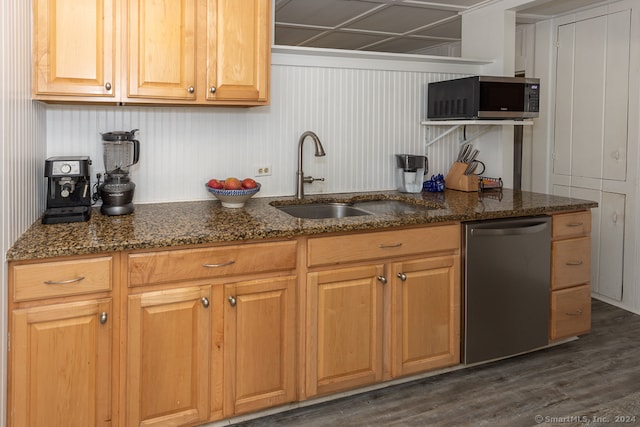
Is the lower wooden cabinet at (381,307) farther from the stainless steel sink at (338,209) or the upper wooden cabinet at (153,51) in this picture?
the upper wooden cabinet at (153,51)

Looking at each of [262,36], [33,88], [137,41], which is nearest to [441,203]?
[262,36]

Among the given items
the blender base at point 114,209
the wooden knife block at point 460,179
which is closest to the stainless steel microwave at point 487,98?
the wooden knife block at point 460,179

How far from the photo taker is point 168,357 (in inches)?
80.7

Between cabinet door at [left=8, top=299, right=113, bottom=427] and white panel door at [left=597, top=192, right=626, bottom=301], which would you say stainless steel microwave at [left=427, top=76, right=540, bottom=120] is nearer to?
white panel door at [left=597, top=192, right=626, bottom=301]

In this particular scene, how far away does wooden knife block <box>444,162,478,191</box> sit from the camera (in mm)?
3307

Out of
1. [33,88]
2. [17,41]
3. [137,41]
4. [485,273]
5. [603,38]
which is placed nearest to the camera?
[17,41]

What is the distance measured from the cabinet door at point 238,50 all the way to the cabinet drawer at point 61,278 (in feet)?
3.15

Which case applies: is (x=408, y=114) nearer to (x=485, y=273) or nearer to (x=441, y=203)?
(x=441, y=203)

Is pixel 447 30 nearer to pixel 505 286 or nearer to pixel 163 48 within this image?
pixel 505 286

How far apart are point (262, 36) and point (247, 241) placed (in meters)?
1.02

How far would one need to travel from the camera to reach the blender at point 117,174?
2379 mm

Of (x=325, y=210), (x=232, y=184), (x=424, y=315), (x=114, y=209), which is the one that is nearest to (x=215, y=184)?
(x=232, y=184)

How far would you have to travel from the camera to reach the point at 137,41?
7.38ft

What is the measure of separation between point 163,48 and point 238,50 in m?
0.34
